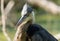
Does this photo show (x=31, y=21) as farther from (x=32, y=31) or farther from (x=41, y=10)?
(x=41, y=10)

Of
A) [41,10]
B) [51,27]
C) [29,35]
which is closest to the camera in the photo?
[29,35]

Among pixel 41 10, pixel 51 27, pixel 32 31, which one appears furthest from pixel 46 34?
pixel 41 10

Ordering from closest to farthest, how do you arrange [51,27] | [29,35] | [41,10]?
1. [29,35]
2. [51,27]
3. [41,10]

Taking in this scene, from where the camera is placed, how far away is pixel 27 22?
152 inches

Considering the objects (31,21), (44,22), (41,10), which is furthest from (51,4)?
(31,21)

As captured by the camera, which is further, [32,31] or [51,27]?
[51,27]

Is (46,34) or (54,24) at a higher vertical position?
(54,24)

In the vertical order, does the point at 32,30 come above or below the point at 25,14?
below

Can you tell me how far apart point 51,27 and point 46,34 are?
4.55 m

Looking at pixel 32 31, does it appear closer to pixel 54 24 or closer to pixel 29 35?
pixel 29 35

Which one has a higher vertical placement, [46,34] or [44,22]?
[44,22]

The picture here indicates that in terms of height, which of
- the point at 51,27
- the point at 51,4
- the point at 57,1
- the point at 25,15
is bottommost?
the point at 25,15

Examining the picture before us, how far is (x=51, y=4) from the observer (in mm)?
8578

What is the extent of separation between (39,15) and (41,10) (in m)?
0.18
